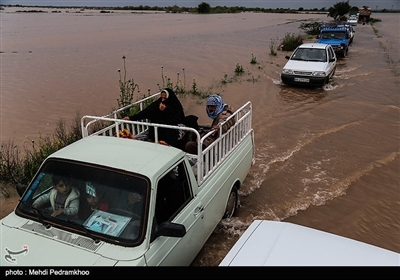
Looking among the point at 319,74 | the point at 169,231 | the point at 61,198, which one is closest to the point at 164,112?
the point at 61,198

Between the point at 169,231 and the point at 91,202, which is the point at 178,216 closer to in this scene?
the point at 169,231

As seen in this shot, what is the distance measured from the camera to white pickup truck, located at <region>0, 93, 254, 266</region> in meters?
2.76

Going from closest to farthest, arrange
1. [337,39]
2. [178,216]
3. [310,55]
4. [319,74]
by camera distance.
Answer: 1. [178,216]
2. [319,74]
3. [310,55]
4. [337,39]

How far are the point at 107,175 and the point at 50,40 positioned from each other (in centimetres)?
2764

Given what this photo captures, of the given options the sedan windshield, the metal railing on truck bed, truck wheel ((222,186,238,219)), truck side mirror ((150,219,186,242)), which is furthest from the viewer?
the sedan windshield

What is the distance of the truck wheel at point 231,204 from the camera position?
504 centimetres

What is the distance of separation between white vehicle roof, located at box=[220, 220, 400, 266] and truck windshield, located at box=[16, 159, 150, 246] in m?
0.92

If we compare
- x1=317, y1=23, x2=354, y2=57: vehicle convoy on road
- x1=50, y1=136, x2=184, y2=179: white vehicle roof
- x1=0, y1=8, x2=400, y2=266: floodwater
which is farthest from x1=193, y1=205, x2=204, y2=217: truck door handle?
x1=317, y1=23, x2=354, y2=57: vehicle convoy on road

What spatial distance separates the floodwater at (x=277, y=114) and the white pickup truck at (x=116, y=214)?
1.47m

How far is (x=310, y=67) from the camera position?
1352cm

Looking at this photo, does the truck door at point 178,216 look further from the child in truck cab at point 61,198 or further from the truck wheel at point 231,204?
the truck wheel at point 231,204

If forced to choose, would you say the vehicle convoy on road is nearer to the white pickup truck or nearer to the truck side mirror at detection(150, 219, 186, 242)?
the white pickup truck

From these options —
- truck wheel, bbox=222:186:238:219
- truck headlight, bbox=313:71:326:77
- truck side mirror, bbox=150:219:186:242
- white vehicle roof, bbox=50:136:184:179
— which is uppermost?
white vehicle roof, bbox=50:136:184:179

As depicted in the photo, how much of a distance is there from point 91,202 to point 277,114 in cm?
887
